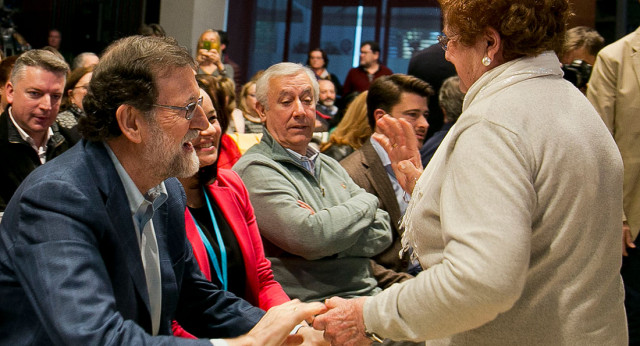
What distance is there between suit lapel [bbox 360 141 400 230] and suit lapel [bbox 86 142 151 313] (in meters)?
1.66

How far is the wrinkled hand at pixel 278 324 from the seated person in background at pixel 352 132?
6.93ft

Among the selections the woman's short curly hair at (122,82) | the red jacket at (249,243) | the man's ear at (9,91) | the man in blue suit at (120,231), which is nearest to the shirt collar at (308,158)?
the red jacket at (249,243)

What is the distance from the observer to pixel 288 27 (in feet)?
32.7

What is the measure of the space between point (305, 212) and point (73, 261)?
131cm

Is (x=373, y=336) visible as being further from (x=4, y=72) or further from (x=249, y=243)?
(x=4, y=72)

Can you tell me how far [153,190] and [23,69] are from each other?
2.38 m

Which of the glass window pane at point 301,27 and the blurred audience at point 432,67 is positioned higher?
the glass window pane at point 301,27

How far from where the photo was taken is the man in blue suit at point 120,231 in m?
1.44

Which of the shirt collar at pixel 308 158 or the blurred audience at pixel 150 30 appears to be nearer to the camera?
the shirt collar at pixel 308 158

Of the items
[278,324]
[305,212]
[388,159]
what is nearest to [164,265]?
[278,324]

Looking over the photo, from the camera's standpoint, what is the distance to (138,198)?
167cm

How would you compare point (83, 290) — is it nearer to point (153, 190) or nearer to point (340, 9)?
point (153, 190)

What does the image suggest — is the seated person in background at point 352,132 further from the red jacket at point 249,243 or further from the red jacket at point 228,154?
the red jacket at point 249,243

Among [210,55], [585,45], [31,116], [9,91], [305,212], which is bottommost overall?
[305,212]
